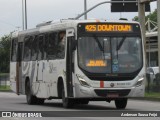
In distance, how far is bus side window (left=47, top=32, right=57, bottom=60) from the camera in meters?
25.2

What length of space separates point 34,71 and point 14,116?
10.3 m

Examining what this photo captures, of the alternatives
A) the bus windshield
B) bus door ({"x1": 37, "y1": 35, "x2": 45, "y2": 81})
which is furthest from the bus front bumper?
bus door ({"x1": 37, "y1": 35, "x2": 45, "y2": 81})

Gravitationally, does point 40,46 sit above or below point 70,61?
above

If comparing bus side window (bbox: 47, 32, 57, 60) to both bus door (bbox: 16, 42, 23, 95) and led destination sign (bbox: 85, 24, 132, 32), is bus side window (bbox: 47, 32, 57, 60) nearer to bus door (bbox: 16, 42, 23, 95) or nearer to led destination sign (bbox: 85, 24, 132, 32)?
led destination sign (bbox: 85, 24, 132, 32)

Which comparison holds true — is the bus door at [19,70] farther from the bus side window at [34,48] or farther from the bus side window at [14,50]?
the bus side window at [34,48]

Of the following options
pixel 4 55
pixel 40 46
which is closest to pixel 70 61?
pixel 40 46

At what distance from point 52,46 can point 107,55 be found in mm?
3223

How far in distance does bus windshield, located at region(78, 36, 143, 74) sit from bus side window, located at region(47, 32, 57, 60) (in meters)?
2.32

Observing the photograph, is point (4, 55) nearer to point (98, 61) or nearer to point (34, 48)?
point (34, 48)

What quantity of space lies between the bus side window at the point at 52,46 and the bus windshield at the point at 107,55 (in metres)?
2.32

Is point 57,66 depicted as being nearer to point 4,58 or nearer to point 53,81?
point 53,81

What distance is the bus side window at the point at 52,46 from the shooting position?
82.7 feet

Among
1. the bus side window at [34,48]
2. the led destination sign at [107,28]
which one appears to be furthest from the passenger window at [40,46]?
the led destination sign at [107,28]

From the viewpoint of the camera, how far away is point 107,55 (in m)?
23.0
